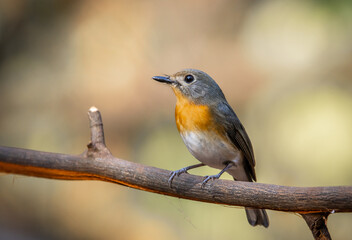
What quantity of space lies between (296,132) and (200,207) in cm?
119

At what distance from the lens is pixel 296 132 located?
445cm

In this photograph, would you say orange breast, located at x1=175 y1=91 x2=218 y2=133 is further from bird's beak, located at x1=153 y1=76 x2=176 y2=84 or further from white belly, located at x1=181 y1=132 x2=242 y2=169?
bird's beak, located at x1=153 y1=76 x2=176 y2=84

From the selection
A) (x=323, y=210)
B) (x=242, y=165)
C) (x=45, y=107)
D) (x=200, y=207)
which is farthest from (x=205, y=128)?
(x=45, y=107)

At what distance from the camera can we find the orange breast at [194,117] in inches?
99.0

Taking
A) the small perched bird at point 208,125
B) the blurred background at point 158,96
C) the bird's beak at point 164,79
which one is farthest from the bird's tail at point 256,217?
the blurred background at point 158,96

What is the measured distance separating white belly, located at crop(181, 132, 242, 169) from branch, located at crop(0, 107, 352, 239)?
0.30 metres

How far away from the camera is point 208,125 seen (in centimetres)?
253

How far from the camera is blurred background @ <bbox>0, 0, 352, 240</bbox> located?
435cm

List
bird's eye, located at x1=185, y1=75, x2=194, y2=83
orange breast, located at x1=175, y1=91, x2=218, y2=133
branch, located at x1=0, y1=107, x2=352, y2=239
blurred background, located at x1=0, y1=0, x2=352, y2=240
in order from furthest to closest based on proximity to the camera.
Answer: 1. blurred background, located at x1=0, y1=0, x2=352, y2=240
2. bird's eye, located at x1=185, y1=75, x2=194, y2=83
3. orange breast, located at x1=175, y1=91, x2=218, y2=133
4. branch, located at x1=0, y1=107, x2=352, y2=239

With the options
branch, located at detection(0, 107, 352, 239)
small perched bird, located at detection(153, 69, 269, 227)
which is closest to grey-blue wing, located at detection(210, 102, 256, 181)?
small perched bird, located at detection(153, 69, 269, 227)

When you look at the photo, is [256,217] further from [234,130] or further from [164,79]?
[164,79]

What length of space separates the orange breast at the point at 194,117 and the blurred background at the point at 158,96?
1875 mm

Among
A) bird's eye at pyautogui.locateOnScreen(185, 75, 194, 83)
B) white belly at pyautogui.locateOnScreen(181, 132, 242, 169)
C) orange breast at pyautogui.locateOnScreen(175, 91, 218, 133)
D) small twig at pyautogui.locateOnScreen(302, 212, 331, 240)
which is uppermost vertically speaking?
bird's eye at pyautogui.locateOnScreen(185, 75, 194, 83)

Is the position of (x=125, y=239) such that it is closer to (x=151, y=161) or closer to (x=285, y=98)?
(x=151, y=161)
